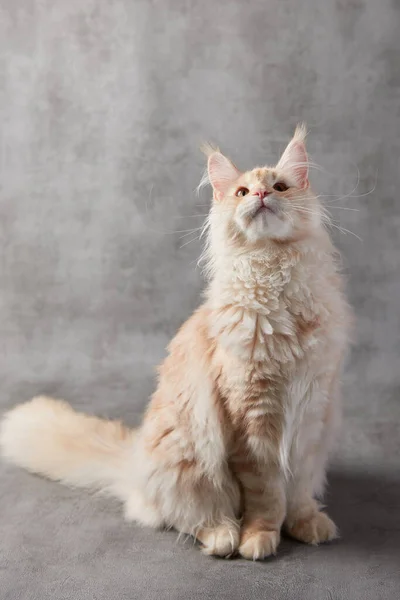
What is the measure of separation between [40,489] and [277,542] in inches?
35.2

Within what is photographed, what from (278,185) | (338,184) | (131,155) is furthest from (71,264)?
(278,185)

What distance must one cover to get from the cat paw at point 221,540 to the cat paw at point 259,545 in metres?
0.03

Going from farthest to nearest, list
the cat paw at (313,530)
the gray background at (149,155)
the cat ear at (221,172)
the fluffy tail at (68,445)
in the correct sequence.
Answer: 1. the gray background at (149,155)
2. the fluffy tail at (68,445)
3. the cat ear at (221,172)
4. the cat paw at (313,530)

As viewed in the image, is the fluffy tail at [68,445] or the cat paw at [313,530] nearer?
the cat paw at [313,530]

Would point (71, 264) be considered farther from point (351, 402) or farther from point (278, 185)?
point (278, 185)

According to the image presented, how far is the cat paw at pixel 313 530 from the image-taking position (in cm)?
212

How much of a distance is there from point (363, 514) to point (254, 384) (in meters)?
0.62

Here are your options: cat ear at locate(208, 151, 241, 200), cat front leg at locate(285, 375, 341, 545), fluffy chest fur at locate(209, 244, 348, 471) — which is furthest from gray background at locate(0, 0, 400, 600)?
cat ear at locate(208, 151, 241, 200)

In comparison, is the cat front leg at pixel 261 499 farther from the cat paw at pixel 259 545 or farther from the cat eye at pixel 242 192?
the cat eye at pixel 242 192

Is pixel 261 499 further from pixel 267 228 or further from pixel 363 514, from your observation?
pixel 267 228

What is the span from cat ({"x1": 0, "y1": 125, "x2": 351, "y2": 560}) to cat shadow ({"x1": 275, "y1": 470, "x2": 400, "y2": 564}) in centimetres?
6

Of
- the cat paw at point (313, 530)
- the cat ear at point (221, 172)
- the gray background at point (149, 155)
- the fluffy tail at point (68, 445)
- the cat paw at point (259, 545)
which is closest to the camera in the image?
the cat paw at point (259, 545)

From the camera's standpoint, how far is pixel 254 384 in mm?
2047

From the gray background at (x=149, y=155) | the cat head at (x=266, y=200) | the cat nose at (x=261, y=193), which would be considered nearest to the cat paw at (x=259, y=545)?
the cat head at (x=266, y=200)
